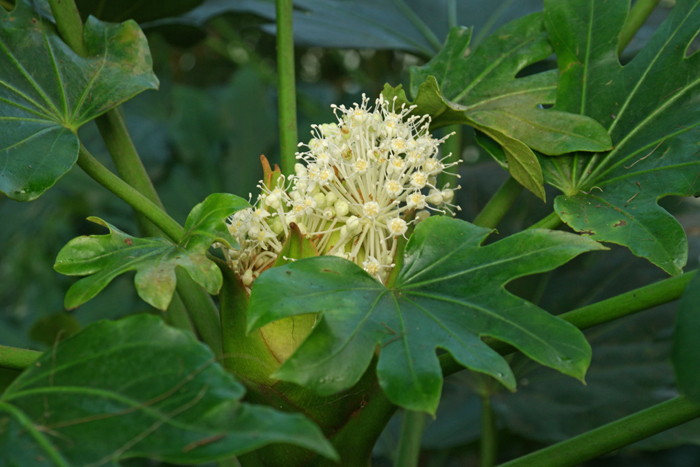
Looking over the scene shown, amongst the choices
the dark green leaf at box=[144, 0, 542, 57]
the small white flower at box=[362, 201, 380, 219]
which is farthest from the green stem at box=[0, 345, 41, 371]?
the dark green leaf at box=[144, 0, 542, 57]

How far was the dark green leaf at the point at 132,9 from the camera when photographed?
966 mm

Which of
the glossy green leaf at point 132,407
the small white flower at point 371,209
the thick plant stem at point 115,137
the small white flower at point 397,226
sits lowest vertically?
the glossy green leaf at point 132,407

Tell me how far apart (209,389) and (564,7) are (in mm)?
678

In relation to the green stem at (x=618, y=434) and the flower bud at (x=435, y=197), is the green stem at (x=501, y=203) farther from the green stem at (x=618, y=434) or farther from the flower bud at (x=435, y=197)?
the green stem at (x=618, y=434)

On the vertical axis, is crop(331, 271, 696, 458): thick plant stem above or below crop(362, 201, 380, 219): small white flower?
below

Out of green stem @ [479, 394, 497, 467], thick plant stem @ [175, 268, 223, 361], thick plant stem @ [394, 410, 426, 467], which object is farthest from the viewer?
green stem @ [479, 394, 497, 467]

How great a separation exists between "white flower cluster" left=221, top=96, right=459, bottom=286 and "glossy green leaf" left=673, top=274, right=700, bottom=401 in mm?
265

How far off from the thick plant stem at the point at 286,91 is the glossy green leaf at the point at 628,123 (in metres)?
0.33

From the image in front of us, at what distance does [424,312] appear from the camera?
51 cm

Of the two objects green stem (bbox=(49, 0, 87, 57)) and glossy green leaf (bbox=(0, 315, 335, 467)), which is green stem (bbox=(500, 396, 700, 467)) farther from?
green stem (bbox=(49, 0, 87, 57))

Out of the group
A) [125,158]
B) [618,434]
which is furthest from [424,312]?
[125,158]

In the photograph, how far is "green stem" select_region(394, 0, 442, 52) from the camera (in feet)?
3.87

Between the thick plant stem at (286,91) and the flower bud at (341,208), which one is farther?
the thick plant stem at (286,91)

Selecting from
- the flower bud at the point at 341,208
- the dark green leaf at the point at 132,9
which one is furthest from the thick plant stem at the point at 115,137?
the flower bud at the point at 341,208
